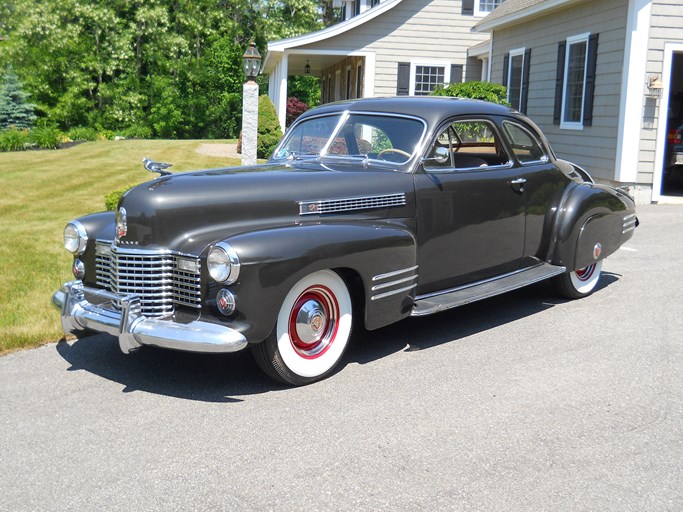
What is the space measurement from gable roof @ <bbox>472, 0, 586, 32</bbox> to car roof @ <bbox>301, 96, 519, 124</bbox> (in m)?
9.23

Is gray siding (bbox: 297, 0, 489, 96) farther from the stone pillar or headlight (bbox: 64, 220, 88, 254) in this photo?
headlight (bbox: 64, 220, 88, 254)

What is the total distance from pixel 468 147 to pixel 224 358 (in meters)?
2.71

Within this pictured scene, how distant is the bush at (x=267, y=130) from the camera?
20.3 metres

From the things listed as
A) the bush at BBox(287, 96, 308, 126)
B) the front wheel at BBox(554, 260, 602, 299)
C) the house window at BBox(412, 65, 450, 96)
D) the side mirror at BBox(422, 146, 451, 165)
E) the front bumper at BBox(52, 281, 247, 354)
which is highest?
the house window at BBox(412, 65, 450, 96)

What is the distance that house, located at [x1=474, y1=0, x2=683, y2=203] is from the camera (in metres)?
12.7

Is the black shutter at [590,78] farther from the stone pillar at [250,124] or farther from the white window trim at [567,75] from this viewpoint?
the stone pillar at [250,124]

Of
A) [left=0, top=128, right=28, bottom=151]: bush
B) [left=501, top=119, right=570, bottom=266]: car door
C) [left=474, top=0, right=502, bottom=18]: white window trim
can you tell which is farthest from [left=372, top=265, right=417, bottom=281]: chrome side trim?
[left=0, top=128, right=28, bottom=151]: bush

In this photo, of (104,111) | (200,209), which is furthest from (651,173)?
(104,111)

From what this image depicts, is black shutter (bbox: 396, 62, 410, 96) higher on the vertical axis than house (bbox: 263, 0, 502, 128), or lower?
lower

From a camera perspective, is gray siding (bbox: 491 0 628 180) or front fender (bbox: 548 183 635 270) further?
gray siding (bbox: 491 0 628 180)

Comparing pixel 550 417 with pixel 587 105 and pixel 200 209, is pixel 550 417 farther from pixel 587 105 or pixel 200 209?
pixel 587 105

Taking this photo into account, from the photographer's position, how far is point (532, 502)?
349 cm

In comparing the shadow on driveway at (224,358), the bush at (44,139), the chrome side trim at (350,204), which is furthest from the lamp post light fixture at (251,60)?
the bush at (44,139)

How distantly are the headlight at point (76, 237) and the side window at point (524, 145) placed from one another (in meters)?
3.42
